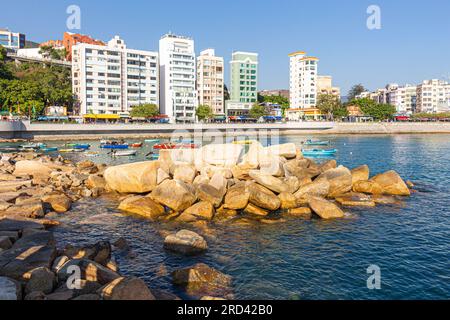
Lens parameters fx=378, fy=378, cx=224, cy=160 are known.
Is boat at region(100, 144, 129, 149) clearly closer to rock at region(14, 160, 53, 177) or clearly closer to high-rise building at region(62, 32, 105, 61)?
rock at region(14, 160, 53, 177)

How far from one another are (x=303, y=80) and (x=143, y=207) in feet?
486

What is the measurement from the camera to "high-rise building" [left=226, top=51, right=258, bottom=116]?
151375 millimetres

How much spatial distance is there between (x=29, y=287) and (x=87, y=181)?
69.2ft

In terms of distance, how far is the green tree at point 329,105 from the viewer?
478 feet

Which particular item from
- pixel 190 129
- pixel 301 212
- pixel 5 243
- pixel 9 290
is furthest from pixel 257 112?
pixel 9 290

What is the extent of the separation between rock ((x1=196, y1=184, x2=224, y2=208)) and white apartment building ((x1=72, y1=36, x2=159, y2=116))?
329 feet

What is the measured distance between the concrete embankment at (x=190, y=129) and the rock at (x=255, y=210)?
76.7 metres

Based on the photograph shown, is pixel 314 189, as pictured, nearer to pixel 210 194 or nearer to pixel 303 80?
pixel 210 194

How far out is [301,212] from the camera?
23172 millimetres

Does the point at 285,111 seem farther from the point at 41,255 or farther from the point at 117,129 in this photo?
the point at 41,255

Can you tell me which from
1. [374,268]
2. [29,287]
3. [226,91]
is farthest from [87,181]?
[226,91]

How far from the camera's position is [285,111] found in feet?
549

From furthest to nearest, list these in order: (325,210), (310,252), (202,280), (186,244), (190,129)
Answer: (190,129)
(325,210)
(310,252)
(186,244)
(202,280)

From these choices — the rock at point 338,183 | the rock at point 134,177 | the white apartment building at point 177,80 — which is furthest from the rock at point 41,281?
the white apartment building at point 177,80
